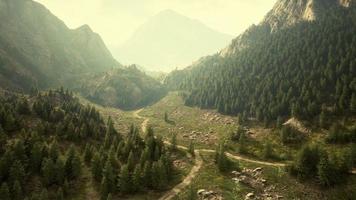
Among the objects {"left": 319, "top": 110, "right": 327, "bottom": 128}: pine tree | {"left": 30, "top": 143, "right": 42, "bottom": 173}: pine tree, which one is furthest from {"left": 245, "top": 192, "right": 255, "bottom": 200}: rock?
{"left": 30, "top": 143, "right": 42, "bottom": 173}: pine tree

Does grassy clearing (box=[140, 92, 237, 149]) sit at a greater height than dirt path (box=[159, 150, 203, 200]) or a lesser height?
greater

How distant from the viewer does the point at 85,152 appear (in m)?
83.8

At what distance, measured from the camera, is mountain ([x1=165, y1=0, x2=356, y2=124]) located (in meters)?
113

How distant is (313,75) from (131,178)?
94732 mm

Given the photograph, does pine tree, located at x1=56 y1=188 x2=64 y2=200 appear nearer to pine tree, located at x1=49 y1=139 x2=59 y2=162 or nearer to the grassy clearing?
pine tree, located at x1=49 y1=139 x2=59 y2=162

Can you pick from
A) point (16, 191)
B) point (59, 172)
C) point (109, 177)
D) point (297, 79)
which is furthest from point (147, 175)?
point (297, 79)

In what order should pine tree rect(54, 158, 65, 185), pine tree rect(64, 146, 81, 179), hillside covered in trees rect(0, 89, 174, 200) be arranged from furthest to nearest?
pine tree rect(64, 146, 81, 179), pine tree rect(54, 158, 65, 185), hillside covered in trees rect(0, 89, 174, 200)

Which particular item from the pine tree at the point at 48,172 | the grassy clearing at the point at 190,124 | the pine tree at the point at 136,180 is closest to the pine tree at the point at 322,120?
the grassy clearing at the point at 190,124

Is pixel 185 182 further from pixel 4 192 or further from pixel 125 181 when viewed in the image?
pixel 4 192

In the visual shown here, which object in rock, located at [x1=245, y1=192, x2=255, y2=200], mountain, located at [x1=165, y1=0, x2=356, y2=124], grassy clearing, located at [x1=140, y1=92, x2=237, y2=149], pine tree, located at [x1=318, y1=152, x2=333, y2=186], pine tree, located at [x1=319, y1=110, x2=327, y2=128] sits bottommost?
rock, located at [x1=245, y1=192, x2=255, y2=200]

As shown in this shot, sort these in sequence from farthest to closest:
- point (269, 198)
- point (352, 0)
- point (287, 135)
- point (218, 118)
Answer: point (352, 0) → point (218, 118) → point (287, 135) → point (269, 198)

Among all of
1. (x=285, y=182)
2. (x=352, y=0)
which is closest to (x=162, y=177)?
(x=285, y=182)

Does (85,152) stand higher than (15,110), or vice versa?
(15,110)

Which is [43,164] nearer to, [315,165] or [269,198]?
[269,198]
